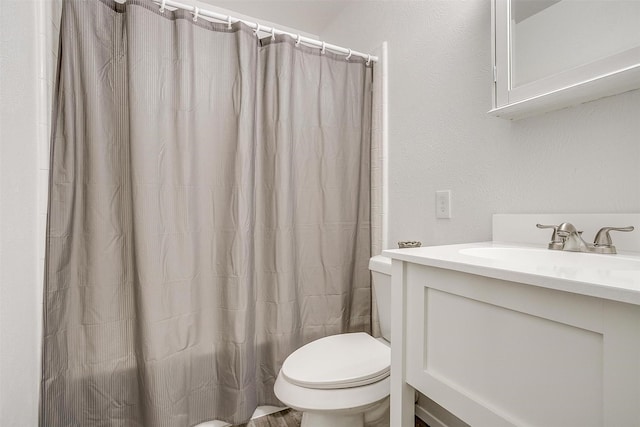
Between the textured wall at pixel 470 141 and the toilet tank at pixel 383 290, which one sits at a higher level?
Answer: the textured wall at pixel 470 141

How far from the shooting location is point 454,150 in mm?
1230

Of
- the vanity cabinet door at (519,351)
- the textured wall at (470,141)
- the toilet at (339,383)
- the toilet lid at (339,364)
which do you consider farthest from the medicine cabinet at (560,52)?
the toilet lid at (339,364)

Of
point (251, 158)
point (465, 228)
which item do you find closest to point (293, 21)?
point (251, 158)

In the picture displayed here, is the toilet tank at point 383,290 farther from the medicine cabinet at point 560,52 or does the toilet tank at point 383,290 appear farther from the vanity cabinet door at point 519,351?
the medicine cabinet at point 560,52

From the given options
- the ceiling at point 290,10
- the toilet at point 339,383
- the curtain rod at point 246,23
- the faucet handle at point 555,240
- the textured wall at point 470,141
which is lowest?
the toilet at point 339,383

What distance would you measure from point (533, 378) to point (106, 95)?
1602 millimetres

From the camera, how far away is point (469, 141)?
117 centimetres

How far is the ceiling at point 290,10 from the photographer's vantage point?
1.92 metres

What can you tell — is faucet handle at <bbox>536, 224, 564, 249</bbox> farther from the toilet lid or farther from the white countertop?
the toilet lid

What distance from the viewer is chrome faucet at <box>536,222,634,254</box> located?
0.74 m

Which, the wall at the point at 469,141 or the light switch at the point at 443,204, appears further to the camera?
the light switch at the point at 443,204

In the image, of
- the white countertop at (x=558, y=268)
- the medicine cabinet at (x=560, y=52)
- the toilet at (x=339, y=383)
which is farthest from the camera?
the toilet at (x=339, y=383)

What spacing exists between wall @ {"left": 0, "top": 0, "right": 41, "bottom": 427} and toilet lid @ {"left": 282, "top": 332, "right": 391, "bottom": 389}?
82cm

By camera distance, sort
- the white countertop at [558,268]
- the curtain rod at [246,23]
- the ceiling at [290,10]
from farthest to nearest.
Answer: the ceiling at [290,10]
the curtain rod at [246,23]
the white countertop at [558,268]
